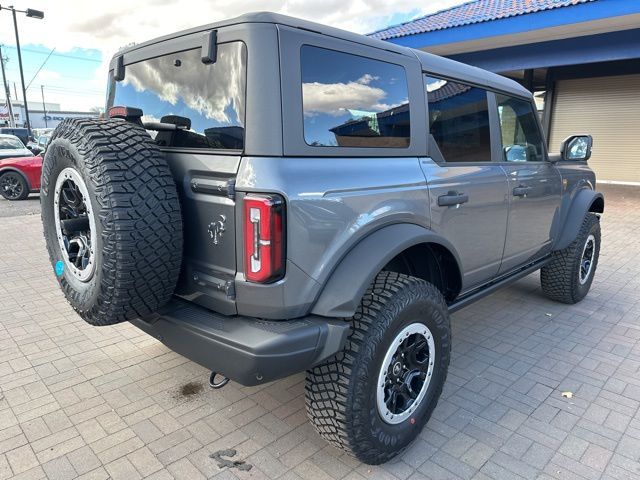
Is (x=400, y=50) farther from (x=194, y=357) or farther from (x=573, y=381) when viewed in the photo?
(x=573, y=381)

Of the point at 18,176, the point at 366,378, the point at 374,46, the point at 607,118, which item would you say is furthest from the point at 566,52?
the point at 18,176

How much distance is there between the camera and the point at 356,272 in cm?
206

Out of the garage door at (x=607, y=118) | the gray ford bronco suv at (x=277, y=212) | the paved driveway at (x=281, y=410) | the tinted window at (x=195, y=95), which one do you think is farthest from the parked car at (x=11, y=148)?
the garage door at (x=607, y=118)

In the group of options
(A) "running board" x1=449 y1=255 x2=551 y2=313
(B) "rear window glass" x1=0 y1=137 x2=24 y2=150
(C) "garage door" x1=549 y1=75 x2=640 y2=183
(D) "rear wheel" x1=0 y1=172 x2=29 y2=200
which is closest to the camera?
(A) "running board" x1=449 y1=255 x2=551 y2=313

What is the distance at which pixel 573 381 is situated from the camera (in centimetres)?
320

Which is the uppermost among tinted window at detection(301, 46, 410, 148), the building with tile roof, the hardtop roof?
the building with tile roof

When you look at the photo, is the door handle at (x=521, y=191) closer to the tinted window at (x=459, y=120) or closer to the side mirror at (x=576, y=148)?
the tinted window at (x=459, y=120)

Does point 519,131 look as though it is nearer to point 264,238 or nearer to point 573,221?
point 573,221

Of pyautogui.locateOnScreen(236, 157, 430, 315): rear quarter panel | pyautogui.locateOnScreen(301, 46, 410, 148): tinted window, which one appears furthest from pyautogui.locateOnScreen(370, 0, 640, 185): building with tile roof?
pyautogui.locateOnScreen(236, 157, 430, 315): rear quarter panel

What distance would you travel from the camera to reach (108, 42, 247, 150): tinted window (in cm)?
198

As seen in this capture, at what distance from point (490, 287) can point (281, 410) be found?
1.81 metres

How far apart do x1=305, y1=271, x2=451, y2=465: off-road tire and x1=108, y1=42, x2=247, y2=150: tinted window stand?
1007mm

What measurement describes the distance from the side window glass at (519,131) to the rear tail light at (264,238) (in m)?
2.23

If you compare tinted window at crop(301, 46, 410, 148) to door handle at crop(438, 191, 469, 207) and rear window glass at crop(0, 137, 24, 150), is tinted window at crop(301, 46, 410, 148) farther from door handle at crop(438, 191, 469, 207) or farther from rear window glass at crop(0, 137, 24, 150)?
rear window glass at crop(0, 137, 24, 150)
